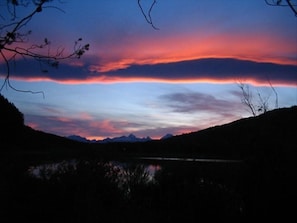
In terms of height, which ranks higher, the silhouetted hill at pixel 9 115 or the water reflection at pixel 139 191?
the silhouetted hill at pixel 9 115

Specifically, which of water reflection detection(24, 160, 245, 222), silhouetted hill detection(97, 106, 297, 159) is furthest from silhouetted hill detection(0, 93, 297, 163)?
water reflection detection(24, 160, 245, 222)

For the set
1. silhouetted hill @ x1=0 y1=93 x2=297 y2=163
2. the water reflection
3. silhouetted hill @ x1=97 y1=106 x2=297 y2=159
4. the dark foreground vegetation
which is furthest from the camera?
silhouetted hill @ x1=97 y1=106 x2=297 y2=159

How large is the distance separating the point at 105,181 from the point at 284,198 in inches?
243

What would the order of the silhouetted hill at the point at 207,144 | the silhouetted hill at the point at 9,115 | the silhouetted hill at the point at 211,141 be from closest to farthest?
the silhouetted hill at the point at 211,141 → the silhouetted hill at the point at 9,115 → the silhouetted hill at the point at 207,144

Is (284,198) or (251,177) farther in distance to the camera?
(251,177)

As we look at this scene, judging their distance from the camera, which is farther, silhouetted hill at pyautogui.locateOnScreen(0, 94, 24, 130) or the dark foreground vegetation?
silhouetted hill at pyautogui.locateOnScreen(0, 94, 24, 130)

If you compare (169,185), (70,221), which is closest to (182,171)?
(169,185)

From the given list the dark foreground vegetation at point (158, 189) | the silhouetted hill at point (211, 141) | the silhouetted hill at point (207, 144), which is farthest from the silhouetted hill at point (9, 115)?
the dark foreground vegetation at point (158, 189)

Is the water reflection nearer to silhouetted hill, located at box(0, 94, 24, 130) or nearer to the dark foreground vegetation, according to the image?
the dark foreground vegetation

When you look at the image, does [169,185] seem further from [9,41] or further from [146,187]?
[9,41]

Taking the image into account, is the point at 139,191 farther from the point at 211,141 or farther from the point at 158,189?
the point at 211,141

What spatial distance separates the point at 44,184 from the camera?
1560 cm

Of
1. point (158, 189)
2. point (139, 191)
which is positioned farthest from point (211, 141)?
point (139, 191)

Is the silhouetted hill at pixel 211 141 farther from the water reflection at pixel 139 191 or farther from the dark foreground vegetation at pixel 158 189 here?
the water reflection at pixel 139 191
